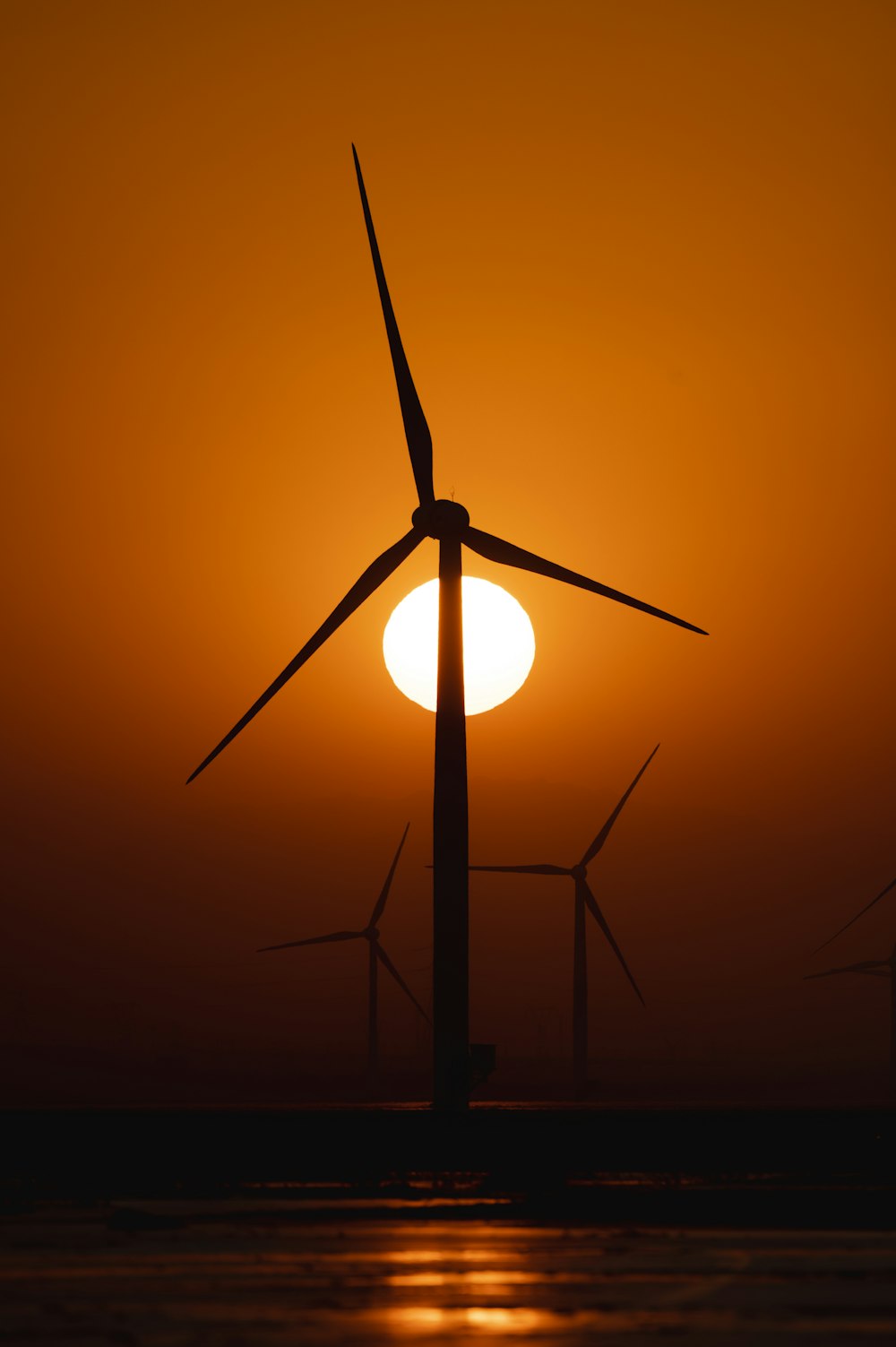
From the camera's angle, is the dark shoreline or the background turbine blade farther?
the background turbine blade

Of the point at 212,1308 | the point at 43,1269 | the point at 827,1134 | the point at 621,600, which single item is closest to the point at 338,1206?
the point at 43,1269

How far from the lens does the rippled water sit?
15.0m

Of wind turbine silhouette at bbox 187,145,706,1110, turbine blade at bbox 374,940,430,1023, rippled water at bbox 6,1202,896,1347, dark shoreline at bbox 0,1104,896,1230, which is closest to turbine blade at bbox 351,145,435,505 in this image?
wind turbine silhouette at bbox 187,145,706,1110

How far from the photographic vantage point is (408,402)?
4706 cm

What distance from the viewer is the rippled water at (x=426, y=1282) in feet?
49.4

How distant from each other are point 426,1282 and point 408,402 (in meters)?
33.4

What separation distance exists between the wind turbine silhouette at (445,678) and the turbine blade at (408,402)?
0.03 metres

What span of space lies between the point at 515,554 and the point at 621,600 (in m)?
3.56

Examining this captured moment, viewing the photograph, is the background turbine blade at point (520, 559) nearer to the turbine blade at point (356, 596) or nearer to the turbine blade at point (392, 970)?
the turbine blade at point (356, 596)

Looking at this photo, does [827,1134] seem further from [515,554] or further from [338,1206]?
[515,554]

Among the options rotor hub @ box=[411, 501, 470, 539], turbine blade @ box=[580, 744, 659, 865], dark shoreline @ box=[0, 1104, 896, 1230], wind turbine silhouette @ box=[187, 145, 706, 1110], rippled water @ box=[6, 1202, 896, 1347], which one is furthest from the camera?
turbine blade @ box=[580, 744, 659, 865]

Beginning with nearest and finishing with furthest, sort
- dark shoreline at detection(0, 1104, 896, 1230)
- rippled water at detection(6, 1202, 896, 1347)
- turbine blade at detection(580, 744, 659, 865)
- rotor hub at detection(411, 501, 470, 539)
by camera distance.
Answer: rippled water at detection(6, 1202, 896, 1347) < dark shoreline at detection(0, 1104, 896, 1230) < rotor hub at detection(411, 501, 470, 539) < turbine blade at detection(580, 744, 659, 865)

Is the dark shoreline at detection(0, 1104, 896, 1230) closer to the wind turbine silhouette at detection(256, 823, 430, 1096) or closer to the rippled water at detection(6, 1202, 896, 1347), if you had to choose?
the rippled water at detection(6, 1202, 896, 1347)

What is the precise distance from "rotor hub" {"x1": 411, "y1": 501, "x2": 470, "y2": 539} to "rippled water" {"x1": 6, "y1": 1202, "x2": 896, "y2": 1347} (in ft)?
80.7
